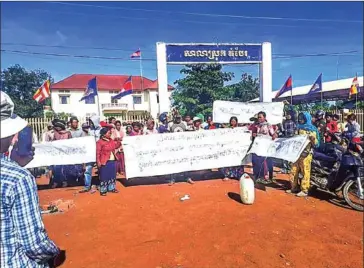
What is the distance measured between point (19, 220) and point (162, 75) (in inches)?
415

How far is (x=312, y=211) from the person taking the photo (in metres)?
4.81

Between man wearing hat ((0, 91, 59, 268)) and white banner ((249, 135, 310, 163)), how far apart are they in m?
4.74

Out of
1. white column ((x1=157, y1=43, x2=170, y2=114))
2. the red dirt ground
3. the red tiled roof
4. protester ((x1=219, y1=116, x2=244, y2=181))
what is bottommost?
the red dirt ground

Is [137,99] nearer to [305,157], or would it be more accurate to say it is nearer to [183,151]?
[183,151]

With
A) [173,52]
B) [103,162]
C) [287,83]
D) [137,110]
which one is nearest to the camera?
[103,162]

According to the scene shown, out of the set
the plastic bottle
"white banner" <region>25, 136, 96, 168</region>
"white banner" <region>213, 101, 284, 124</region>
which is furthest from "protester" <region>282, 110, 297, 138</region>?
"white banner" <region>25, 136, 96, 168</region>

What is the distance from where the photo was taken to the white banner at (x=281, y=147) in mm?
5379

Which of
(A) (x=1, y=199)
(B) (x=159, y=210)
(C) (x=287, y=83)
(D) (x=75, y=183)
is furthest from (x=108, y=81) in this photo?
(A) (x=1, y=199)

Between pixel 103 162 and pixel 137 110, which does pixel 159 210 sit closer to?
pixel 103 162

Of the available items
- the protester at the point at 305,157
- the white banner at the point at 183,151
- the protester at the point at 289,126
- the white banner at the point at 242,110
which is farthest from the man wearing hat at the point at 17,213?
the white banner at the point at 242,110

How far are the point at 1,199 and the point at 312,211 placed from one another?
466 centimetres

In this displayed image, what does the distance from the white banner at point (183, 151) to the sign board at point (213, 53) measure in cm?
553

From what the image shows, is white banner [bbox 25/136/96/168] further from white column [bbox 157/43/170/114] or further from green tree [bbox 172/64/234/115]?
green tree [bbox 172/64/234/115]

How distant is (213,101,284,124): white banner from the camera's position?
1062 centimetres
